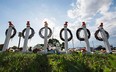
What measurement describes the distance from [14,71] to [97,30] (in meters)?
14.2

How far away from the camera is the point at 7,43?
1481cm

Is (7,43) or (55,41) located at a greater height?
(55,41)

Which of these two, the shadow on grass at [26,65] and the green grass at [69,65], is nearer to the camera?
the green grass at [69,65]

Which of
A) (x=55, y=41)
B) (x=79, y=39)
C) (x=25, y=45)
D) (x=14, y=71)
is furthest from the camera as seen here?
(x=55, y=41)

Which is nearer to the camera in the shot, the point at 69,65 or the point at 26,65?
the point at 69,65

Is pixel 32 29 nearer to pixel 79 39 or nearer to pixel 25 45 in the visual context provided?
pixel 25 45

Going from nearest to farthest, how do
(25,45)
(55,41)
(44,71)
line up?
(44,71), (25,45), (55,41)

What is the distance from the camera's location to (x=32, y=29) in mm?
15961

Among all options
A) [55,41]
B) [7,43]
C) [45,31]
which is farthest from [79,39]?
[55,41]

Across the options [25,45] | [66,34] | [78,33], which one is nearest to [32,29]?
[25,45]

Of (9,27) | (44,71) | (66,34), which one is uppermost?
(9,27)

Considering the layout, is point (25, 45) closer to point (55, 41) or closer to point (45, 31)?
point (45, 31)

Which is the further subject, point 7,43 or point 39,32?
point 39,32

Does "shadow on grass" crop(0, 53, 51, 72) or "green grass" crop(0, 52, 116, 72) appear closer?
"green grass" crop(0, 52, 116, 72)
